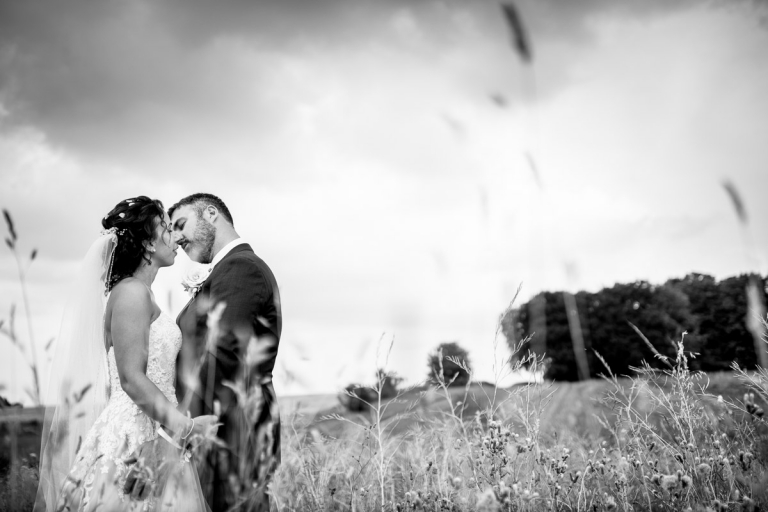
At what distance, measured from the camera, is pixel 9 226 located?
2465 millimetres

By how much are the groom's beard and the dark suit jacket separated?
75 centimetres

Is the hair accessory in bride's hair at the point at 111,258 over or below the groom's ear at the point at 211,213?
below

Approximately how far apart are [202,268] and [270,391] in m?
1.57

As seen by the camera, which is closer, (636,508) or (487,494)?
(487,494)

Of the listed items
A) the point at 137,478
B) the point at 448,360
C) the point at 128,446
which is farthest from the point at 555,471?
the point at 128,446

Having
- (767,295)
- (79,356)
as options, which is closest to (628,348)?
(767,295)

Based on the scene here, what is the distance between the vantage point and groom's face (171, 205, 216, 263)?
489cm

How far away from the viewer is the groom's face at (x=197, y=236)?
16.1ft

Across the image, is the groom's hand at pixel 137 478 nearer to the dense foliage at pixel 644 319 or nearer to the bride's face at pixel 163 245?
the bride's face at pixel 163 245

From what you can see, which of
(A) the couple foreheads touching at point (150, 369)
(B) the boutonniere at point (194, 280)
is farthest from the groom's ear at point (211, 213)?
(A) the couple foreheads touching at point (150, 369)

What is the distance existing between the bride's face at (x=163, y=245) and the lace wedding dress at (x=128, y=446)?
43 cm

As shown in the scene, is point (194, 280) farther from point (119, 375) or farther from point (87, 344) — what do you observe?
point (119, 375)

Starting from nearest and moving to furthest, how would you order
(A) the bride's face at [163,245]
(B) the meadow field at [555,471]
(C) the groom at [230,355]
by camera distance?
(B) the meadow field at [555,471] < (C) the groom at [230,355] < (A) the bride's face at [163,245]

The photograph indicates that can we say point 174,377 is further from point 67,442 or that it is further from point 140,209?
point 140,209
